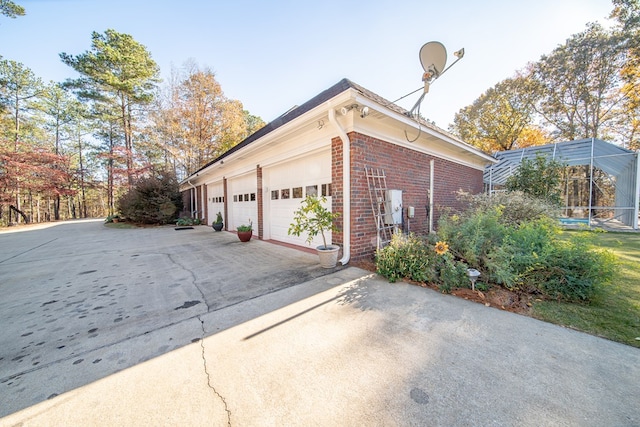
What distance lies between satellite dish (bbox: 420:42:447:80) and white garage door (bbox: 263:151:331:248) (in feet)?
7.87

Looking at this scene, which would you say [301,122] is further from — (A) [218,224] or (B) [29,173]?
(B) [29,173]

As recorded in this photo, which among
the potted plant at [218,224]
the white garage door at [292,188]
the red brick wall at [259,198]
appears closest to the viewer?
the white garage door at [292,188]

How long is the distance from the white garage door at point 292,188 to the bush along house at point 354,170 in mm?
26

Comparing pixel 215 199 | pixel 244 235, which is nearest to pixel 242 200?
pixel 244 235

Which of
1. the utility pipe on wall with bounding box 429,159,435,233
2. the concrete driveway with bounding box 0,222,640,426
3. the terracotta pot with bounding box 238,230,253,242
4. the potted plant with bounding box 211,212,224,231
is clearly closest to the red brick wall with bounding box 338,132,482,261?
the utility pipe on wall with bounding box 429,159,435,233

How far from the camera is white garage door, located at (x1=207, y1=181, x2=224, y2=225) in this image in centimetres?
1116

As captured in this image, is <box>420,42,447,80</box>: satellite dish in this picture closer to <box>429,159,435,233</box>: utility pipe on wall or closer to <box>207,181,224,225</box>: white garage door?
<box>429,159,435,233</box>: utility pipe on wall

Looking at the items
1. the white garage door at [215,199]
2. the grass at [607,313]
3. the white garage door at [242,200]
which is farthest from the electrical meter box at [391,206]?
the white garage door at [215,199]

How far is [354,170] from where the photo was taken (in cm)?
430

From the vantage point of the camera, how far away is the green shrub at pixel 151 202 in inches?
512

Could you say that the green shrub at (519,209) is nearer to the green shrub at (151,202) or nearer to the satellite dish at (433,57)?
the satellite dish at (433,57)

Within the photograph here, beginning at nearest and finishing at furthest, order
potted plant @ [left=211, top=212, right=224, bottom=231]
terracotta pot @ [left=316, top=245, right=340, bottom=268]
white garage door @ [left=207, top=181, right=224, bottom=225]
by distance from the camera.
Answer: terracotta pot @ [left=316, top=245, right=340, bottom=268] < potted plant @ [left=211, top=212, right=224, bottom=231] < white garage door @ [left=207, top=181, right=224, bottom=225]

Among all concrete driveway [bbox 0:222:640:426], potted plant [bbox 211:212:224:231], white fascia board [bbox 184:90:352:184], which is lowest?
concrete driveway [bbox 0:222:640:426]

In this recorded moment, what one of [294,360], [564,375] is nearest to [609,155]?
[564,375]
